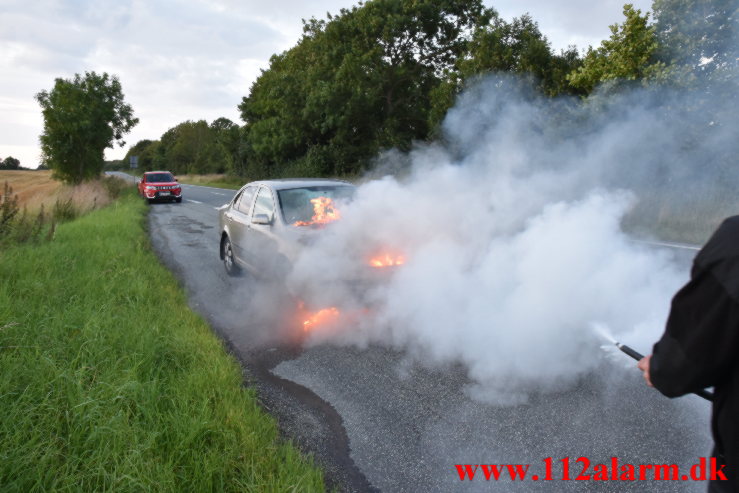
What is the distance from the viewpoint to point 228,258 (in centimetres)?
734

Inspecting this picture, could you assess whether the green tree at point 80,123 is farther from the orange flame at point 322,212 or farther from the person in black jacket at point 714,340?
the person in black jacket at point 714,340

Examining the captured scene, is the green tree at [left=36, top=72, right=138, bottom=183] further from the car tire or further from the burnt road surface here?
the burnt road surface

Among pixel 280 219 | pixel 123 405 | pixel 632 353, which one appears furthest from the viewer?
pixel 280 219

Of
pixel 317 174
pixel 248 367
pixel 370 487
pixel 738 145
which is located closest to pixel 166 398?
pixel 248 367

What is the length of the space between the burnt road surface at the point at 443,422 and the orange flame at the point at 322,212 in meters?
1.55

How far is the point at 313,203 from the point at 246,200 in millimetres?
1654

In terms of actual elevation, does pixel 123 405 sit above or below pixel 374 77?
below

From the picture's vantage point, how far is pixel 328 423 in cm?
304

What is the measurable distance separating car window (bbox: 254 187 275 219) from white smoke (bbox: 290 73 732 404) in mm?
1061

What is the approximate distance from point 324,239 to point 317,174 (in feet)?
67.4

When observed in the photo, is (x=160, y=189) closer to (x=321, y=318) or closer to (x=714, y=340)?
(x=321, y=318)

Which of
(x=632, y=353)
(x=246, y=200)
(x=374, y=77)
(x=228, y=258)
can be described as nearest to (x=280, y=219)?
(x=246, y=200)

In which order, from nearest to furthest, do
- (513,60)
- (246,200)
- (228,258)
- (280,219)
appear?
(280,219)
(246,200)
(228,258)
(513,60)

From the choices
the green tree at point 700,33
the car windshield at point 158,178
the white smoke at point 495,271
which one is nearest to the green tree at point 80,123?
the car windshield at point 158,178
